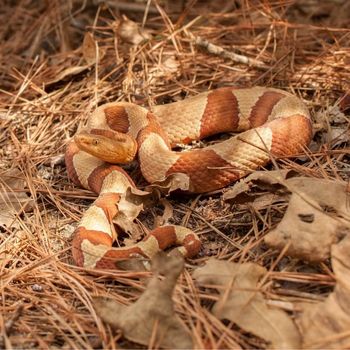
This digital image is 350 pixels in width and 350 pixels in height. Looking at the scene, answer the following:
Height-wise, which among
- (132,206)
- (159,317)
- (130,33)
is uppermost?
(130,33)

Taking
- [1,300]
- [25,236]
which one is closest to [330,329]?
[1,300]

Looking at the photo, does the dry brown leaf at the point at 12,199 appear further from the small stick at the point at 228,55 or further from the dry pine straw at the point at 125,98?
the small stick at the point at 228,55

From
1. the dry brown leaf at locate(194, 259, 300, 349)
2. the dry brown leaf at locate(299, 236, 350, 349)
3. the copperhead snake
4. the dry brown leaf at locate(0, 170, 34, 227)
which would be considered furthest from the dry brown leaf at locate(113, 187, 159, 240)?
the dry brown leaf at locate(299, 236, 350, 349)

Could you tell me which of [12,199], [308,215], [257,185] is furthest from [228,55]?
[308,215]

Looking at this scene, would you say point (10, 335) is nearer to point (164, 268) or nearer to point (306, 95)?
point (164, 268)

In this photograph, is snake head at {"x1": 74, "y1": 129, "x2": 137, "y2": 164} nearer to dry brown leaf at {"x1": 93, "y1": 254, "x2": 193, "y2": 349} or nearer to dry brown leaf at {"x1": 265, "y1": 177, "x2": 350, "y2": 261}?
dry brown leaf at {"x1": 265, "y1": 177, "x2": 350, "y2": 261}

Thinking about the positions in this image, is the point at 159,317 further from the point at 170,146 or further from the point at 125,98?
the point at 125,98

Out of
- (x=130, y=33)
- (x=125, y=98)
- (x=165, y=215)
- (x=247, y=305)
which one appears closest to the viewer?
(x=247, y=305)
